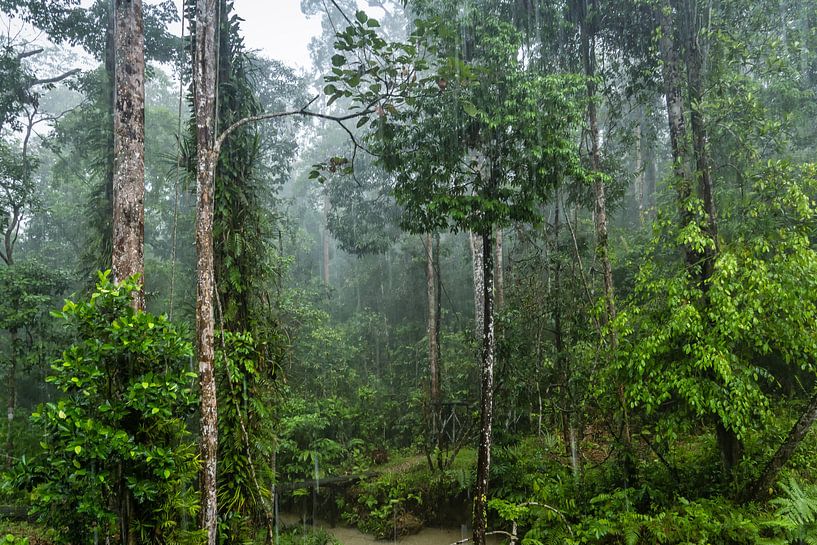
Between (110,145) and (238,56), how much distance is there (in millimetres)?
5141

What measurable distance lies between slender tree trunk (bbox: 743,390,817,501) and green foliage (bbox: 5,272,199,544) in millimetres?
6090

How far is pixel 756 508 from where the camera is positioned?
5570 millimetres

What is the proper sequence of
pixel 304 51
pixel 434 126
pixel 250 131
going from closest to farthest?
pixel 434 126 < pixel 250 131 < pixel 304 51

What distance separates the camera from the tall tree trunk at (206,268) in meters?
4.36

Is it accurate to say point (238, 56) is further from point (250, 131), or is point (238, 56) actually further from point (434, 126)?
point (434, 126)

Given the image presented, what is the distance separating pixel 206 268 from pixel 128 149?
75.7 inches

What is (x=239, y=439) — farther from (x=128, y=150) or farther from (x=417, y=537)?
(x=417, y=537)

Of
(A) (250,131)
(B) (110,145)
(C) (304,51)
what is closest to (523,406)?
(A) (250,131)

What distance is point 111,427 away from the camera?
373 centimetres

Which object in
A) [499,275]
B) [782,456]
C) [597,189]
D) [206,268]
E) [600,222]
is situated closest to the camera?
→ [206,268]

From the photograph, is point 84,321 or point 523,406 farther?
point 523,406

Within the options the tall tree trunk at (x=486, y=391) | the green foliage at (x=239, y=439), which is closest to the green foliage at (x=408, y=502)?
the tall tree trunk at (x=486, y=391)

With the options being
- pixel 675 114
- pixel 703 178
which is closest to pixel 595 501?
pixel 703 178

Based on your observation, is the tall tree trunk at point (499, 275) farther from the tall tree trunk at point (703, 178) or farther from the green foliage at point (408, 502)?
the tall tree trunk at point (703, 178)
